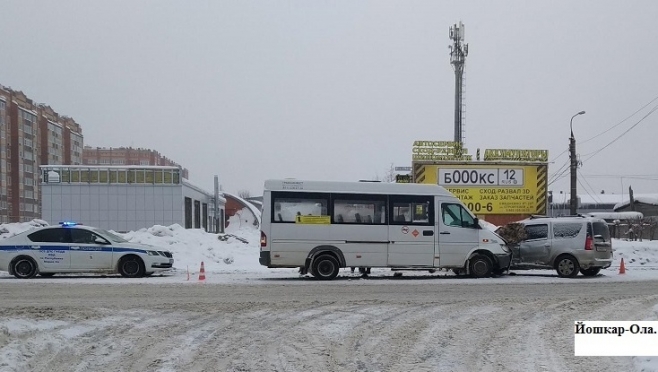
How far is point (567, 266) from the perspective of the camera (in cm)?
1803

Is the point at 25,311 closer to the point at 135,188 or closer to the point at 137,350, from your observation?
the point at 137,350

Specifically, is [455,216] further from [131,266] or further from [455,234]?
[131,266]

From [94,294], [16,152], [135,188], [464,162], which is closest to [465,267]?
[94,294]

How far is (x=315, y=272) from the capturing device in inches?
666

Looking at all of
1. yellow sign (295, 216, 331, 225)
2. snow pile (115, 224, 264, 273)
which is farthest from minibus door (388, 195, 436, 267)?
snow pile (115, 224, 264, 273)

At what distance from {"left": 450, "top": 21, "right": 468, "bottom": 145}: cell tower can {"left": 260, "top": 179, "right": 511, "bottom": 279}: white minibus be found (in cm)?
3115

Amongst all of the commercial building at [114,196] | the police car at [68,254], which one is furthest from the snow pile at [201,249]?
the commercial building at [114,196]

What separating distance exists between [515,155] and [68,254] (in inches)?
951

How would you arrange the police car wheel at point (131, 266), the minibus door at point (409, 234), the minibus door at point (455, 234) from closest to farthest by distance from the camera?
the minibus door at point (409, 234), the minibus door at point (455, 234), the police car wheel at point (131, 266)

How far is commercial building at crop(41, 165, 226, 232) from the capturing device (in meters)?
35.2

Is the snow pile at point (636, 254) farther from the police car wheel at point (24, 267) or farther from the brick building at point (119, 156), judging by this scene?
the brick building at point (119, 156)

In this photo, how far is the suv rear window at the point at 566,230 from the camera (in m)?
18.0

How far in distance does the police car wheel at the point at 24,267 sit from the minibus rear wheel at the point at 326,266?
26.1 ft

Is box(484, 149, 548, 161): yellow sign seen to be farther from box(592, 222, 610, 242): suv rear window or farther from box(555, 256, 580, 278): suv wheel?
box(555, 256, 580, 278): suv wheel
